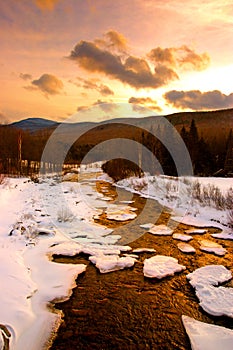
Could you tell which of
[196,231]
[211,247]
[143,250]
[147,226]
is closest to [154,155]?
[147,226]

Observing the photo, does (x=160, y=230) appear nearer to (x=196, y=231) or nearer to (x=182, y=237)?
(x=182, y=237)

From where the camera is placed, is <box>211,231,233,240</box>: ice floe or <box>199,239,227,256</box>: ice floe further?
<box>211,231,233,240</box>: ice floe

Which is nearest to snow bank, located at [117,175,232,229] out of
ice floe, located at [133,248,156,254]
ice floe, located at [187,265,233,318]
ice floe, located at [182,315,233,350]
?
ice floe, located at [133,248,156,254]

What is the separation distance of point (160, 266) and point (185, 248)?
180cm

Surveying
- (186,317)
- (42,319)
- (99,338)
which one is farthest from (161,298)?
(42,319)

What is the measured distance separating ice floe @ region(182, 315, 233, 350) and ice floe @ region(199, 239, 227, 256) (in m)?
3.60

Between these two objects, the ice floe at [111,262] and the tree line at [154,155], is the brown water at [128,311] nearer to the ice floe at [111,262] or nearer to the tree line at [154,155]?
the ice floe at [111,262]

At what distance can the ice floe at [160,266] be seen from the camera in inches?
237

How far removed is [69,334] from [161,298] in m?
2.01

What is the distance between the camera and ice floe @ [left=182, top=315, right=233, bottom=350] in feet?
12.0

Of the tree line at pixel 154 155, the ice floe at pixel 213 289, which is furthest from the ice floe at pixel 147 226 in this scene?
the tree line at pixel 154 155

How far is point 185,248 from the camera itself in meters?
7.87

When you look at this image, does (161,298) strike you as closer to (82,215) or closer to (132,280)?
(132,280)

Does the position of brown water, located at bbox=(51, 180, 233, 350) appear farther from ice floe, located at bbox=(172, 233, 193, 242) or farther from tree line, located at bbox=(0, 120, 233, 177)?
tree line, located at bbox=(0, 120, 233, 177)
